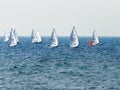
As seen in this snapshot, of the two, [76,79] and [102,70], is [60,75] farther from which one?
[102,70]

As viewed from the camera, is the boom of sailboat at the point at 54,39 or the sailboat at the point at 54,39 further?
the sailboat at the point at 54,39

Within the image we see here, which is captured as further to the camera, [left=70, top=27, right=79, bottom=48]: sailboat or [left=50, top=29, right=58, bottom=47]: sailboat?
[left=50, top=29, right=58, bottom=47]: sailboat

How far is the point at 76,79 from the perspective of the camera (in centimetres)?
5109

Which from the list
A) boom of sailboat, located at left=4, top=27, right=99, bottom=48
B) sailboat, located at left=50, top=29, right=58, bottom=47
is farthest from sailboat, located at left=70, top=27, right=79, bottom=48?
sailboat, located at left=50, top=29, right=58, bottom=47

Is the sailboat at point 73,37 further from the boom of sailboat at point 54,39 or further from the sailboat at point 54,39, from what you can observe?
the sailboat at point 54,39

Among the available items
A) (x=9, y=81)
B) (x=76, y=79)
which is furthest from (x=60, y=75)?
(x=9, y=81)

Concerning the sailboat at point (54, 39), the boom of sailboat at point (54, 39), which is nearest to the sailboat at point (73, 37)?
the boom of sailboat at point (54, 39)

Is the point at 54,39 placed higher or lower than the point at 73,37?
lower

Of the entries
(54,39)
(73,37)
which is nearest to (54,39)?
(54,39)

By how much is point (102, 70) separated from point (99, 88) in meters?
18.0

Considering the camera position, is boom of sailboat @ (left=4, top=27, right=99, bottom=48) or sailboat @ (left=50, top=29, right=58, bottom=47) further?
sailboat @ (left=50, top=29, right=58, bottom=47)

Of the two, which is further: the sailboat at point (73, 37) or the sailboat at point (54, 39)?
the sailboat at point (54, 39)

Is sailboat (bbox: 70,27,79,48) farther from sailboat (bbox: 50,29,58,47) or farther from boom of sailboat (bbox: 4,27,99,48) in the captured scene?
sailboat (bbox: 50,29,58,47)

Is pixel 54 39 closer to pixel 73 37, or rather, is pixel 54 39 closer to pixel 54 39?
pixel 54 39
